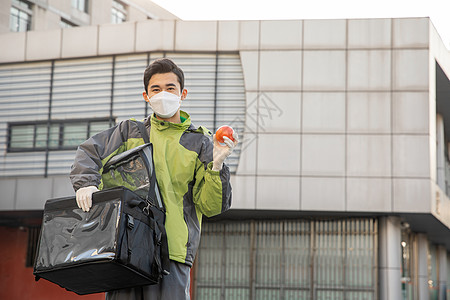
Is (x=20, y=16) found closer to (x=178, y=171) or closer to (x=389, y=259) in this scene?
(x=389, y=259)

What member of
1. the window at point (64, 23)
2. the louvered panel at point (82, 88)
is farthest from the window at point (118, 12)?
the louvered panel at point (82, 88)

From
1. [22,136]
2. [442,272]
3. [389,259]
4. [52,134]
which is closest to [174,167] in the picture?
[389,259]

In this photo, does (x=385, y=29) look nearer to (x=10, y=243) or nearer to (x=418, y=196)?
(x=418, y=196)

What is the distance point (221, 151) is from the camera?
3789 millimetres

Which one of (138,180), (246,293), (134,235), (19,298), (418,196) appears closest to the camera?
(134,235)

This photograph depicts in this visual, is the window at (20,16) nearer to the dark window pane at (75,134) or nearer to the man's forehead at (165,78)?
the dark window pane at (75,134)

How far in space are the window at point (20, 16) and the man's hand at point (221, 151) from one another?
31.3 m

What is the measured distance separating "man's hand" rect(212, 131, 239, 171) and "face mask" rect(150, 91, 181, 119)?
1.05 ft

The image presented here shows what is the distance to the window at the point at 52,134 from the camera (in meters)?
19.3

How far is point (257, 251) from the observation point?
63.8ft

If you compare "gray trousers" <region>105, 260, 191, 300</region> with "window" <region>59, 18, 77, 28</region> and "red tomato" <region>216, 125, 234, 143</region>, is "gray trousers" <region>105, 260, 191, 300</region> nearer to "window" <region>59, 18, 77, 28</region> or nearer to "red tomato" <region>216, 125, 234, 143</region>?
"red tomato" <region>216, 125, 234, 143</region>

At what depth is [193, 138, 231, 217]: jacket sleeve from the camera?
3.80 m

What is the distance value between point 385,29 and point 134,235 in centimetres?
1558

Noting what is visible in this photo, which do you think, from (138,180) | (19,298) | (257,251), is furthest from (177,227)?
(19,298)
